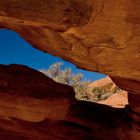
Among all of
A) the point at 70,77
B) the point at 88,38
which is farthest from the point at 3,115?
the point at 70,77

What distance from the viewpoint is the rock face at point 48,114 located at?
7.40m

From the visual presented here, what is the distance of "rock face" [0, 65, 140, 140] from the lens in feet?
24.3

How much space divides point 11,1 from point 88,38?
1180 mm

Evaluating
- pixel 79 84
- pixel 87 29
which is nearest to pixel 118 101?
pixel 87 29

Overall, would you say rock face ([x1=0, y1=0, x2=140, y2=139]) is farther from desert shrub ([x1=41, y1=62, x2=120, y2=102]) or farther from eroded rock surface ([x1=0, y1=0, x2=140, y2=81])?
desert shrub ([x1=41, y1=62, x2=120, y2=102])

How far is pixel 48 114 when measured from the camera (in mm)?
7715

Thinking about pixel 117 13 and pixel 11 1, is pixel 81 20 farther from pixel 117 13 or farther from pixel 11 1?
pixel 11 1

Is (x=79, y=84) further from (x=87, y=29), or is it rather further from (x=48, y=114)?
(x=87, y=29)

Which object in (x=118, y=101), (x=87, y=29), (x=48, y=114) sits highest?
(x=87, y=29)

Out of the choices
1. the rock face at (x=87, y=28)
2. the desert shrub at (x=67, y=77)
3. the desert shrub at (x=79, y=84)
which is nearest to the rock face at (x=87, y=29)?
the rock face at (x=87, y=28)

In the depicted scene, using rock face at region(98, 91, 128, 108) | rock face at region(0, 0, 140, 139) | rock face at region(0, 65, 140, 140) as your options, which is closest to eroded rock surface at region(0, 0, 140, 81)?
rock face at region(0, 0, 140, 139)

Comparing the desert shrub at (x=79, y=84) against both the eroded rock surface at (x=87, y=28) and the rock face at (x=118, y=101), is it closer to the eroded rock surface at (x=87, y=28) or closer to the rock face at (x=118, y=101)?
the rock face at (x=118, y=101)

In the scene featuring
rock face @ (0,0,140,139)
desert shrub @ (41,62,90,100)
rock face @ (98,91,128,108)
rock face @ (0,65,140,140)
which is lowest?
rock face @ (0,65,140,140)

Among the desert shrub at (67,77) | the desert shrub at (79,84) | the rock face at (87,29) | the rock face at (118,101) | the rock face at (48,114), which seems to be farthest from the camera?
the desert shrub at (67,77)
